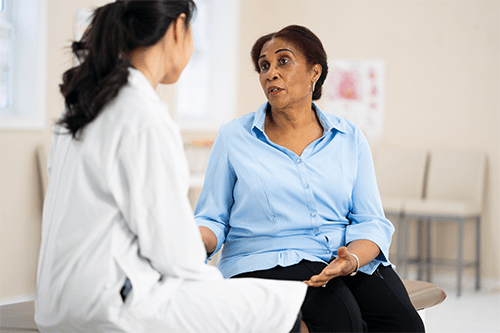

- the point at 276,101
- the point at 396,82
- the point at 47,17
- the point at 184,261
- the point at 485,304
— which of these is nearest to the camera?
the point at 184,261

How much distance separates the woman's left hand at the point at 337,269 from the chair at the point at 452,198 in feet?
9.90

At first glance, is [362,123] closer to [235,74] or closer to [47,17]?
[235,74]

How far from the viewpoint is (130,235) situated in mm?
1129

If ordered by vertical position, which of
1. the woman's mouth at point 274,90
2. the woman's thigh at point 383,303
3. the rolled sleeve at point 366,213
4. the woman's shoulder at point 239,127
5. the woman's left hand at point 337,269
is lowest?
the woman's thigh at point 383,303

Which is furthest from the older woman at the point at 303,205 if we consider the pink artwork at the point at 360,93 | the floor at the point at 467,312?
the pink artwork at the point at 360,93

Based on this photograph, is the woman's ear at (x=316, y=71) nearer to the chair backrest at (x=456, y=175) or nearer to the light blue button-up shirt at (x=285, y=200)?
the light blue button-up shirt at (x=285, y=200)

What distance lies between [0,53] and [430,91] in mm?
3429

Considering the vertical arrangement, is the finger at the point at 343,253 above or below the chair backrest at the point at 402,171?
above

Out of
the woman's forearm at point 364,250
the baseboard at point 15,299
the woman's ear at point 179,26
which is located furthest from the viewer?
the baseboard at point 15,299

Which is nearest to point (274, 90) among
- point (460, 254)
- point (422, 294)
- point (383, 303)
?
point (383, 303)

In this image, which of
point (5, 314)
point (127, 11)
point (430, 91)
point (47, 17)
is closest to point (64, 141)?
point (127, 11)

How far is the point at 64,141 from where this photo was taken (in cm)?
117

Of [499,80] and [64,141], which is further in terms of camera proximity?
[499,80]

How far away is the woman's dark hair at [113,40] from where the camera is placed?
1171 mm
